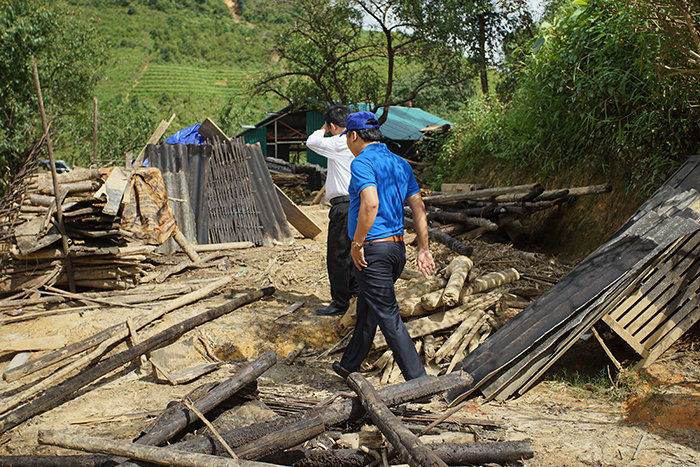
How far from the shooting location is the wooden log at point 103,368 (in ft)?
10.1

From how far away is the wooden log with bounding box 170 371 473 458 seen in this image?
2301 mm

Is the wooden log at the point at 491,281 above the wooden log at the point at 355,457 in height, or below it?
above

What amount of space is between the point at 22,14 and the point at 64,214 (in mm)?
15086

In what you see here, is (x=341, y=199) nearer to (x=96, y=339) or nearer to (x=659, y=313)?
(x=96, y=339)

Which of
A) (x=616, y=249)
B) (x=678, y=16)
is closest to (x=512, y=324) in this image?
(x=616, y=249)

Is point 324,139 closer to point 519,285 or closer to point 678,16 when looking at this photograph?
point 519,285

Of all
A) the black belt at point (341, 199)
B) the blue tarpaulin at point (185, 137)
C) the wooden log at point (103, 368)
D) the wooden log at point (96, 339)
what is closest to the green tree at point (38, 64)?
the blue tarpaulin at point (185, 137)

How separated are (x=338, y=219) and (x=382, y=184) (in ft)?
5.31

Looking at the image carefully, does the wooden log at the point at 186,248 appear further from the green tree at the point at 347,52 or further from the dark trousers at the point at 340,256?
the green tree at the point at 347,52

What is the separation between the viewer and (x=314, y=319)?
4.96 m

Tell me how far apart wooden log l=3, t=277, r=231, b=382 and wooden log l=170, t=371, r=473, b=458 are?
2.31 meters

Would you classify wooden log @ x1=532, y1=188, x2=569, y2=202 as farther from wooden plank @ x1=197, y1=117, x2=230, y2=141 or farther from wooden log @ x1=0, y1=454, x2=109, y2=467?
wooden log @ x1=0, y1=454, x2=109, y2=467

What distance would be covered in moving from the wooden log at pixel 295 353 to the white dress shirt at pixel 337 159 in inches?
61.9

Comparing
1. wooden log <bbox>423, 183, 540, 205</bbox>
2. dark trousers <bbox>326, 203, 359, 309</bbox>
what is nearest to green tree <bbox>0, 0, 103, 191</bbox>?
wooden log <bbox>423, 183, 540, 205</bbox>
